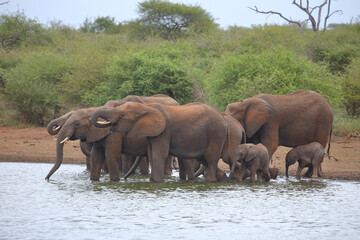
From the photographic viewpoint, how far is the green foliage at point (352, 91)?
80.3 feet

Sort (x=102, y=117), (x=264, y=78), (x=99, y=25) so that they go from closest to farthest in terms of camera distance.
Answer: (x=102, y=117) < (x=264, y=78) < (x=99, y=25)

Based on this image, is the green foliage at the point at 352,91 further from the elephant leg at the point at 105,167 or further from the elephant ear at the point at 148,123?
the elephant ear at the point at 148,123

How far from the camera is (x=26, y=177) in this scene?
1395 cm

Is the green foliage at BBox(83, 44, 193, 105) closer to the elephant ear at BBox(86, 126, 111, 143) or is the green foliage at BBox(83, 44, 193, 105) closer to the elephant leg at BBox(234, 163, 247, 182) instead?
the elephant ear at BBox(86, 126, 111, 143)

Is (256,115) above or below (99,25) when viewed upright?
below

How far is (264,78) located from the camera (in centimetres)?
2064

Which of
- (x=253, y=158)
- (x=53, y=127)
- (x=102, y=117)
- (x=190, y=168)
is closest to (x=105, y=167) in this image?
(x=53, y=127)

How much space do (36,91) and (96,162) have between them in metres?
14.9

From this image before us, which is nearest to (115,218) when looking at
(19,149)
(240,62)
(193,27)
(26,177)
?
(26,177)

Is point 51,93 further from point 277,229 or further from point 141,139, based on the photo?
point 277,229

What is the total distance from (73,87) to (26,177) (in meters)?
12.8

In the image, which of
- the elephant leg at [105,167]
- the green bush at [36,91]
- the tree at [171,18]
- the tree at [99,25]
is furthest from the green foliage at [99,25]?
the elephant leg at [105,167]

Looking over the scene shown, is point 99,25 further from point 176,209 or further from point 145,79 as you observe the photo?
point 176,209

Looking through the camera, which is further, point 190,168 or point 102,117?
point 190,168
